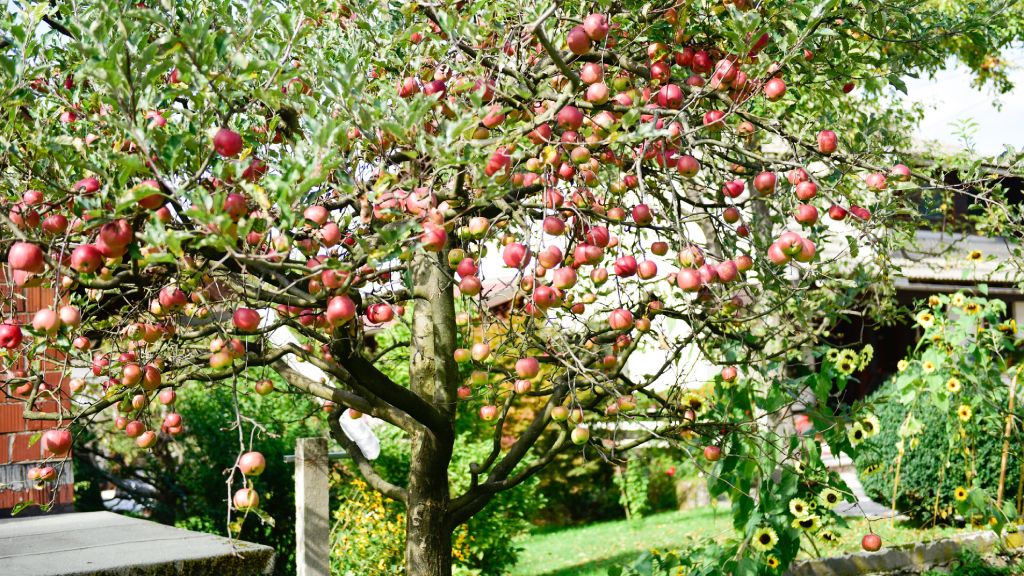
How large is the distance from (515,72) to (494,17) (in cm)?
57

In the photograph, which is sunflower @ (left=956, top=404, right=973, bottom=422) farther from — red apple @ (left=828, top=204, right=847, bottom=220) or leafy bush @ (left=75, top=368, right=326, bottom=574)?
leafy bush @ (left=75, top=368, right=326, bottom=574)

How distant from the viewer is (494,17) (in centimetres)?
275

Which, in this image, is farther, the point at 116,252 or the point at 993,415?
the point at 993,415

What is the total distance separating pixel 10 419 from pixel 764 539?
412 cm

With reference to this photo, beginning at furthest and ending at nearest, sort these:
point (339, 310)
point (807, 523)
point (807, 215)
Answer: point (807, 523)
point (807, 215)
point (339, 310)

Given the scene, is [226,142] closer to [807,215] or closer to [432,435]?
Result: [807,215]

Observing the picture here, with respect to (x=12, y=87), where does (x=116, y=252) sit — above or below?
below

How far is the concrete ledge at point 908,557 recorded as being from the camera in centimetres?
529

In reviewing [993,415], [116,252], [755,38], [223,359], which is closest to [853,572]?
[993,415]

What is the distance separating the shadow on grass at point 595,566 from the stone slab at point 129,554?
17.7 feet

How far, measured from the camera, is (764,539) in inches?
147

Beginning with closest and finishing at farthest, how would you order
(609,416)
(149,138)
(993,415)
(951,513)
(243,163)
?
(149,138) < (243,163) < (609,416) < (993,415) < (951,513)

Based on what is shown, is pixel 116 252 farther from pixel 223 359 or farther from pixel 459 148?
pixel 459 148

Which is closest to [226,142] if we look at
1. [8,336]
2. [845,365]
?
[8,336]
